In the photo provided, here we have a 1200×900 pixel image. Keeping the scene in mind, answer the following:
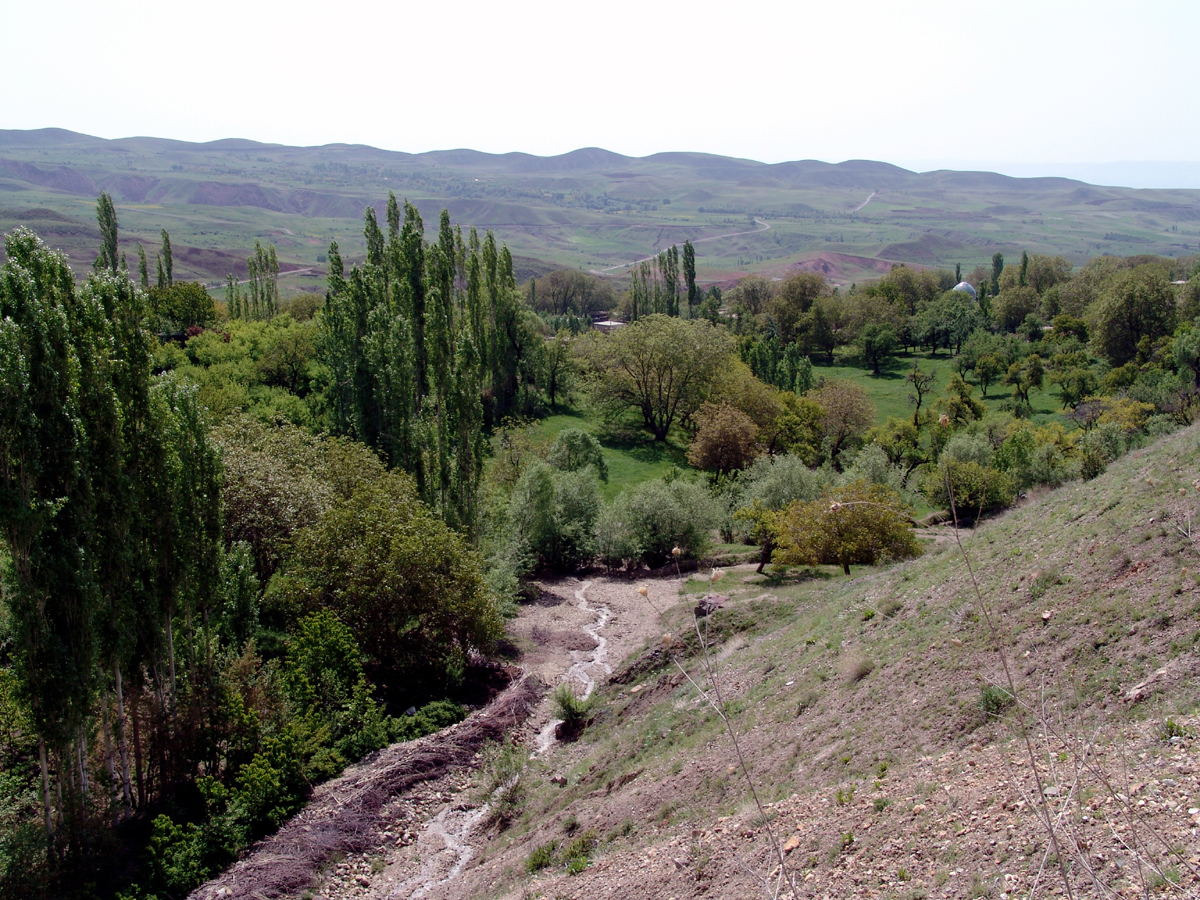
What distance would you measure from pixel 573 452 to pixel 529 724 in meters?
24.5

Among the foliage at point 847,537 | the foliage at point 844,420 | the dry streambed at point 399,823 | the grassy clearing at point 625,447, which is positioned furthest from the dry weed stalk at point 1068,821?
the foliage at point 844,420

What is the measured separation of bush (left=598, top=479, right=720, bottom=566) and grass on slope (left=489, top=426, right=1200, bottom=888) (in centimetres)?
1413

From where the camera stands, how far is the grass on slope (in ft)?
34.6

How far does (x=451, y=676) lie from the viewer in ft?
70.8

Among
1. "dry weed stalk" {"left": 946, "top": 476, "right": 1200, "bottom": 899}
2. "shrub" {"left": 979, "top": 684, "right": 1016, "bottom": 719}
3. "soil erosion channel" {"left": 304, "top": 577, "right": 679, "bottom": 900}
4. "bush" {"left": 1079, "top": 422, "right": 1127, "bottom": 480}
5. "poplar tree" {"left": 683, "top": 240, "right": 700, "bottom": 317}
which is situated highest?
"poplar tree" {"left": 683, "top": 240, "right": 700, "bottom": 317}

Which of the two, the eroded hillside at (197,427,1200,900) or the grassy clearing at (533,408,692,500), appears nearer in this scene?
the eroded hillside at (197,427,1200,900)

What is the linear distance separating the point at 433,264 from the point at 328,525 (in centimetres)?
1973

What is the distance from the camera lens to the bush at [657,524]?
3422cm

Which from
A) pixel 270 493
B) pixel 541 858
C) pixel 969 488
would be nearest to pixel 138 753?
pixel 541 858

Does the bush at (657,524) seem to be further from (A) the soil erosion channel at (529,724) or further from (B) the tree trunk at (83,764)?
(B) the tree trunk at (83,764)

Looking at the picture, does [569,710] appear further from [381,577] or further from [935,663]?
[935,663]

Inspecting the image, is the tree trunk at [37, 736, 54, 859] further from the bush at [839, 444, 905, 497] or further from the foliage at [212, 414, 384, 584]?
the bush at [839, 444, 905, 497]

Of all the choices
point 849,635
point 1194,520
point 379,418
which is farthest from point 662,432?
point 1194,520

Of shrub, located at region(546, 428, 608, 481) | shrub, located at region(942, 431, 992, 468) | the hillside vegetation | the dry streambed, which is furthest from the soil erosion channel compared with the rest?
shrub, located at region(942, 431, 992, 468)
